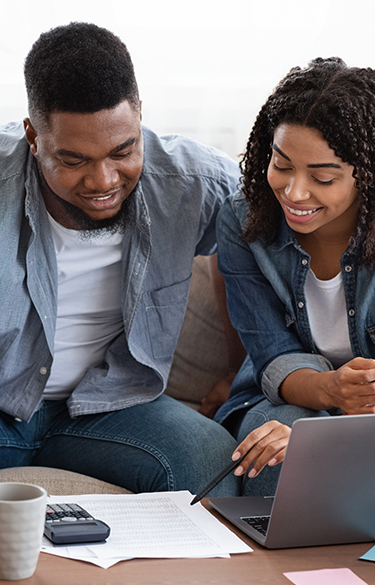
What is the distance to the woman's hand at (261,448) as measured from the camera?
3.24 ft

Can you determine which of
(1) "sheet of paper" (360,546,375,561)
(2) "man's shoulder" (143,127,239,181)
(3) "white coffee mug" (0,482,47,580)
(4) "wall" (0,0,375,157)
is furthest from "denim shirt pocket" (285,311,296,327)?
(4) "wall" (0,0,375,157)

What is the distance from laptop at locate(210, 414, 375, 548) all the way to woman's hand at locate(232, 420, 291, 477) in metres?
0.09

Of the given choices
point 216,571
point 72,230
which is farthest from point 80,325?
point 216,571

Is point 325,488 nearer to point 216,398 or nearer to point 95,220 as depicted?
point 95,220

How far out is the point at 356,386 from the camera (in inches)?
46.0

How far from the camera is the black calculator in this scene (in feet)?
2.67

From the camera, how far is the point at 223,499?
39.7 inches

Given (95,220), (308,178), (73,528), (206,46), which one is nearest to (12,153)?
(95,220)

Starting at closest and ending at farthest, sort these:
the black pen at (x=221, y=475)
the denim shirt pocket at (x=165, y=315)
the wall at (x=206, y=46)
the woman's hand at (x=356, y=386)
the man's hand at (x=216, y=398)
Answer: the black pen at (x=221, y=475) < the woman's hand at (x=356, y=386) < the denim shirt pocket at (x=165, y=315) < the man's hand at (x=216, y=398) < the wall at (x=206, y=46)

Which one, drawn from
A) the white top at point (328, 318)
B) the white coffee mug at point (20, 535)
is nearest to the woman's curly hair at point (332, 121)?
the white top at point (328, 318)

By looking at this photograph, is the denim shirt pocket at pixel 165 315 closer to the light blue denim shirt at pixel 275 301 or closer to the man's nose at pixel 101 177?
the light blue denim shirt at pixel 275 301

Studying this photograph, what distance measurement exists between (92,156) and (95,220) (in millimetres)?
166

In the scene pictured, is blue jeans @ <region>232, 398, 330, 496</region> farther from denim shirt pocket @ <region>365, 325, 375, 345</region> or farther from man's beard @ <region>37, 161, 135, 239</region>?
man's beard @ <region>37, 161, 135, 239</region>

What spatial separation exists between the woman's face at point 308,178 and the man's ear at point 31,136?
471mm
